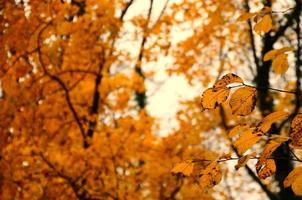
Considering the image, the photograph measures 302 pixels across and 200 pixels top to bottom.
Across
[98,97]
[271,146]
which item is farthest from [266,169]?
[98,97]

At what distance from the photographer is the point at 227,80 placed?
1525mm

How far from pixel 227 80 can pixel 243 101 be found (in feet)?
0.29

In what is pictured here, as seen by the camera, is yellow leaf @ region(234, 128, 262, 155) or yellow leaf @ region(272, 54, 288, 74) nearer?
yellow leaf @ region(234, 128, 262, 155)

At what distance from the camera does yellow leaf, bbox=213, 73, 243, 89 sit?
1.51 meters

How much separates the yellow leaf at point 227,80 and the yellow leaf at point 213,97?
1 cm

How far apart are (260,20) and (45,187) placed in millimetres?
4453

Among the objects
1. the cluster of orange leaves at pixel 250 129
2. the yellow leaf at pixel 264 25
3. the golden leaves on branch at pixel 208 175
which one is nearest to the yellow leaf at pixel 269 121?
the cluster of orange leaves at pixel 250 129

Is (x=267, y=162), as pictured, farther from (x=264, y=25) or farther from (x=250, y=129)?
(x=264, y=25)

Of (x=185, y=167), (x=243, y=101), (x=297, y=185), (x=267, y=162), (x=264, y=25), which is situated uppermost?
A: (x=264, y=25)

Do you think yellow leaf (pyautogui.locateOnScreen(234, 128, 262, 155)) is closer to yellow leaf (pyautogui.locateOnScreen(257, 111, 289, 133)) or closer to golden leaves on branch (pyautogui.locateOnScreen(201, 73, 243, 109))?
yellow leaf (pyautogui.locateOnScreen(257, 111, 289, 133))

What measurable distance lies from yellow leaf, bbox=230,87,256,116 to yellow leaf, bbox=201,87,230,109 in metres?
0.04

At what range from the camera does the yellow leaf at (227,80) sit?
4.97 feet

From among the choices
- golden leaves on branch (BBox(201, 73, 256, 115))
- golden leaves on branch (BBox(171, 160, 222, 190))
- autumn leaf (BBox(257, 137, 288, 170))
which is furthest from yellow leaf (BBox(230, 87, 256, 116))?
golden leaves on branch (BBox(171, 160, 222, 190))

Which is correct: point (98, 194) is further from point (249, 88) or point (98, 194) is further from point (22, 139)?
point (249, 88)
